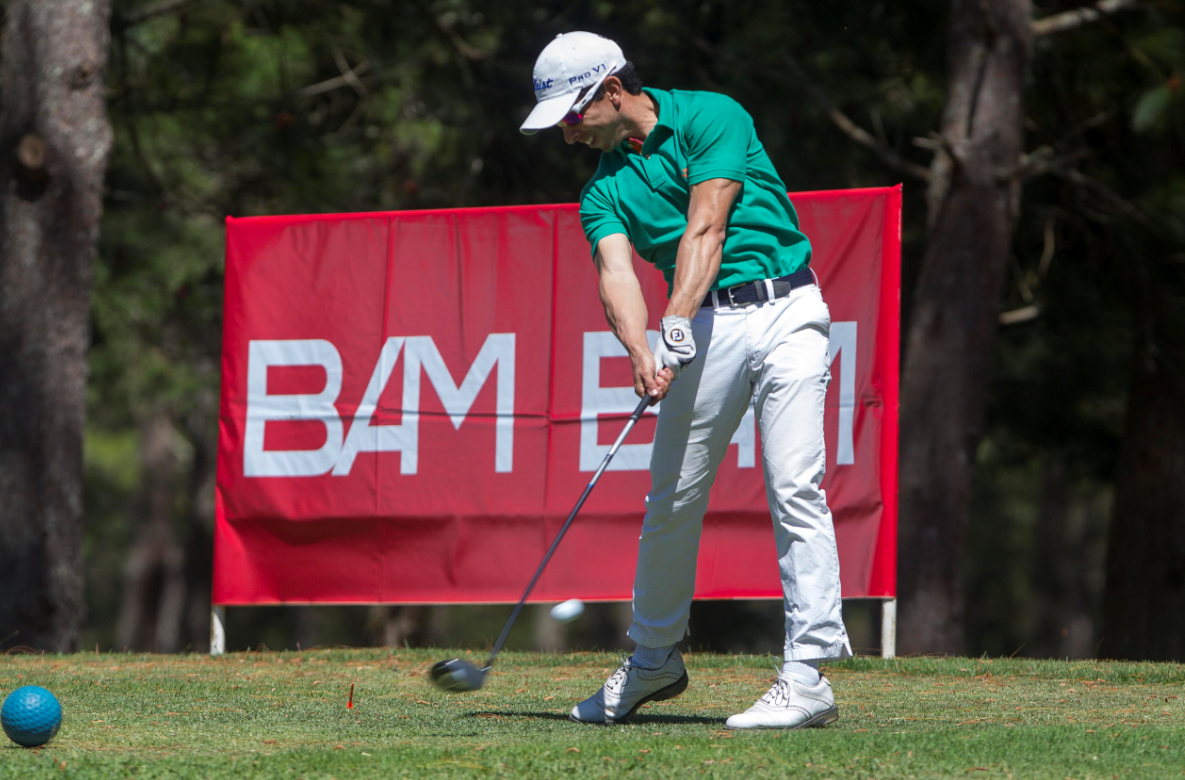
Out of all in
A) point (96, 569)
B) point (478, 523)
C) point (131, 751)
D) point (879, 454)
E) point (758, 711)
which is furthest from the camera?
point (96, 569)

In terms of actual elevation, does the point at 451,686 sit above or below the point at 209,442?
above

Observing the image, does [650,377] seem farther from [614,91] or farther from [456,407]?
[456,407]

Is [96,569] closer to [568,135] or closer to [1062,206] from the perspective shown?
[1062,206]

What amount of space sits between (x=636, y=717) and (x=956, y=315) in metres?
5.21

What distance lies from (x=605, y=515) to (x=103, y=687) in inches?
89.3

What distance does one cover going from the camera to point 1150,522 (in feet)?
35.8

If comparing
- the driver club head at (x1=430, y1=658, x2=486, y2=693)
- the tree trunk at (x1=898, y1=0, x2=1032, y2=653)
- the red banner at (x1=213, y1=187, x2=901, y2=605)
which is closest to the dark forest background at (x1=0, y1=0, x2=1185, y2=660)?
the tree trunk at (x1=898, y1=0, x2=1032, y2=653)

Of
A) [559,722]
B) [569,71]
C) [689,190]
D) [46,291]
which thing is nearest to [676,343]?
[689,190]

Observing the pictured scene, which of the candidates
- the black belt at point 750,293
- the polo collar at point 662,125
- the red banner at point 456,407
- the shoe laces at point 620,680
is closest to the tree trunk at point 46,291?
the red banner at point 456,407

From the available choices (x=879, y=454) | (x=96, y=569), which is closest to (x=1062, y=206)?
(x=879, y=454)

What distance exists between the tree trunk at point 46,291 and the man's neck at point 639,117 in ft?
17.9

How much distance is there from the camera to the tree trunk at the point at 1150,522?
10781 millimetres

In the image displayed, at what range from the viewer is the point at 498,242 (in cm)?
664

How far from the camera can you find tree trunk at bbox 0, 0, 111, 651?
812cm
